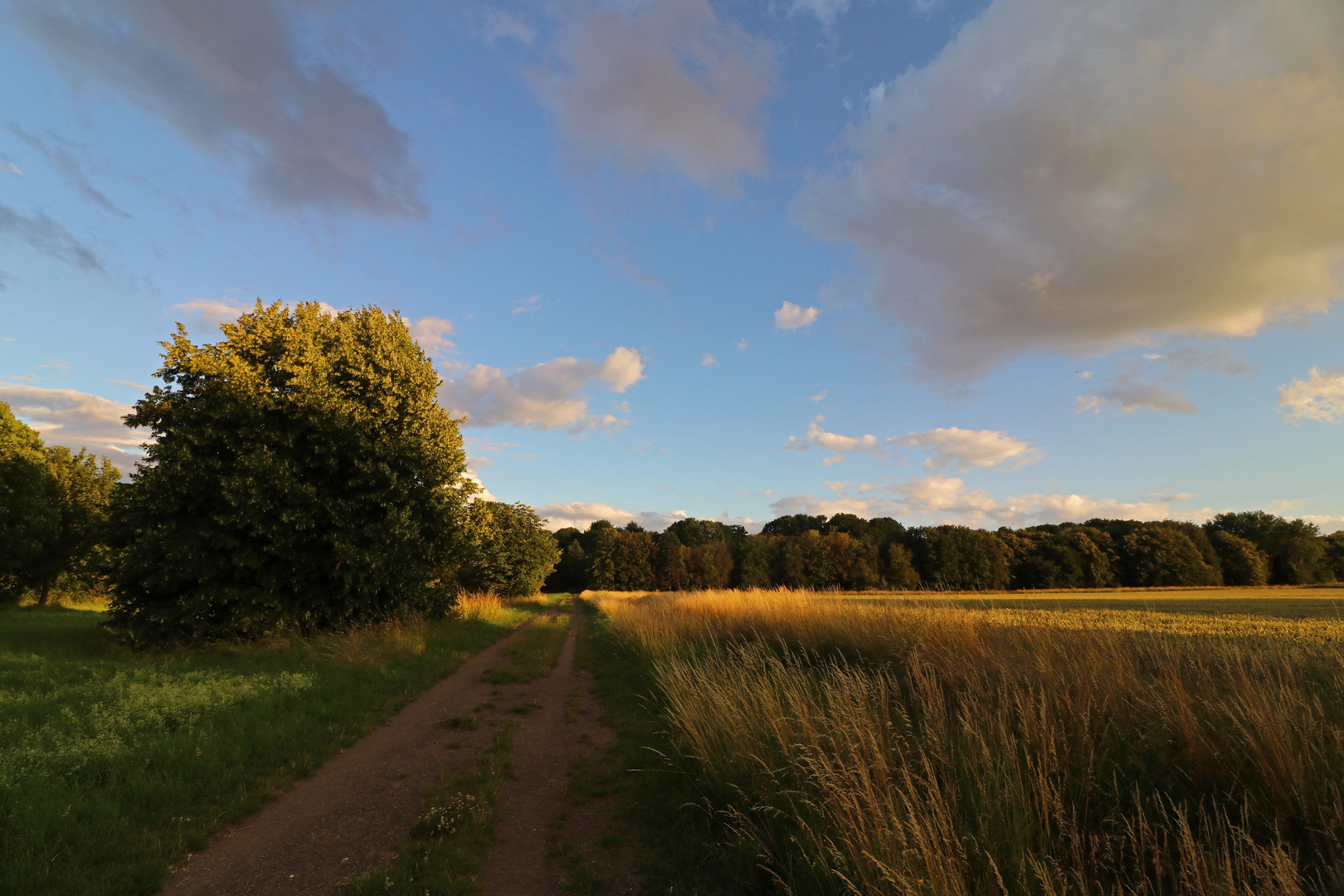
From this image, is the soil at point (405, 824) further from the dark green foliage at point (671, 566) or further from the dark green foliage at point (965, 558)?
the dark green foliage at point (671, 566)

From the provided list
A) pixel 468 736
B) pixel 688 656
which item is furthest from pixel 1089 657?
pixel 468 736

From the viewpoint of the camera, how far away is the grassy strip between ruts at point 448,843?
4.10 m

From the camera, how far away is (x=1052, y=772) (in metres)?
4.14

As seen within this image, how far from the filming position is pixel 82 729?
22.7 ft

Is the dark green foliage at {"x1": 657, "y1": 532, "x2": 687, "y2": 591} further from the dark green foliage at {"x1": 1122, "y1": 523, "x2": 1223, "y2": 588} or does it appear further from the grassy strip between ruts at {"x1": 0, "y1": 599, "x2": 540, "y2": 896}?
the grassy strip between ruts at {"x1": 0, "y1": 599, "x2": 540, "y2": 896}

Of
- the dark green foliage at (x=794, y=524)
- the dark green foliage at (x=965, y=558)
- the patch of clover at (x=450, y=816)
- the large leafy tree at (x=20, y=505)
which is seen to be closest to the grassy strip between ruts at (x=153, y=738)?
the patch of clover at (x=450, y=816)

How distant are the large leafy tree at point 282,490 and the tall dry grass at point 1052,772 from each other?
1341cm

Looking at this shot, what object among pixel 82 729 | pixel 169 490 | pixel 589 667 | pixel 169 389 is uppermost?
pixel 169 389

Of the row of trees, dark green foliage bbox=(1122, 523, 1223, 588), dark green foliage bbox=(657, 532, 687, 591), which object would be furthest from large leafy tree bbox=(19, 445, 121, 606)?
dark green foliage bbox=(1122, 523, 1223, 588)

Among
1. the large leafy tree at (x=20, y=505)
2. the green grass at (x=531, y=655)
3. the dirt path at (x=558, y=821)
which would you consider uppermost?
the large leafy tree at (x=20, y=505)

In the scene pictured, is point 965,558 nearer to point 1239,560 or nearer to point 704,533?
point 1239,560

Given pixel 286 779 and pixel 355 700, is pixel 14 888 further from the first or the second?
pixel 355 700

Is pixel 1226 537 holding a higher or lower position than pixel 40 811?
higher

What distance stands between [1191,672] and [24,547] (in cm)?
4477
